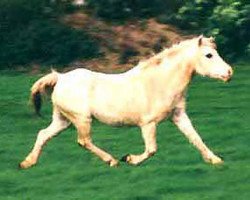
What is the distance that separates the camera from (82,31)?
3008cm

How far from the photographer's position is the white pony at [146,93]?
13070 millimetres

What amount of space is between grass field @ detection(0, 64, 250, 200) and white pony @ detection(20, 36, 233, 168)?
1.37ft

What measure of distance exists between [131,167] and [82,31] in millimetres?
17301

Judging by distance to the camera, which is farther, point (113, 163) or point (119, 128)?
point (119, 128)

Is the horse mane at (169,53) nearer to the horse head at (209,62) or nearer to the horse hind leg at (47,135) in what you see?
the horse head at (209,62)

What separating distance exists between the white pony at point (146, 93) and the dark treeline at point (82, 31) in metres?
14.0

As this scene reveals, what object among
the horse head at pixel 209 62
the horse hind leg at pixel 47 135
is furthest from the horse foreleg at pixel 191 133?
the horse hind leg at pixel 47 135

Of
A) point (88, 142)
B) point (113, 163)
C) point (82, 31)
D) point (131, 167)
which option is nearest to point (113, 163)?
point (113, 163)

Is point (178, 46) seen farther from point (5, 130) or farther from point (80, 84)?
point (5, 130)

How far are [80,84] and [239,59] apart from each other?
15517mm

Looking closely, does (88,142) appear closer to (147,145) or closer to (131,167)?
(131,167)

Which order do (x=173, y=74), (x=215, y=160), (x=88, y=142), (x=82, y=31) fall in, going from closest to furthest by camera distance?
1. (x=215, y=160)
2. (x=173, y=74)
3. (x=88, y=142)
4. (x=82, y=31)

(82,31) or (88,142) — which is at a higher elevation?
(88,142)

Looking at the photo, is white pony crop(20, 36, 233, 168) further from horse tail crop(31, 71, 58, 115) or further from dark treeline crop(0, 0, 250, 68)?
dark treeline crop(0, 0, 250, 68)
